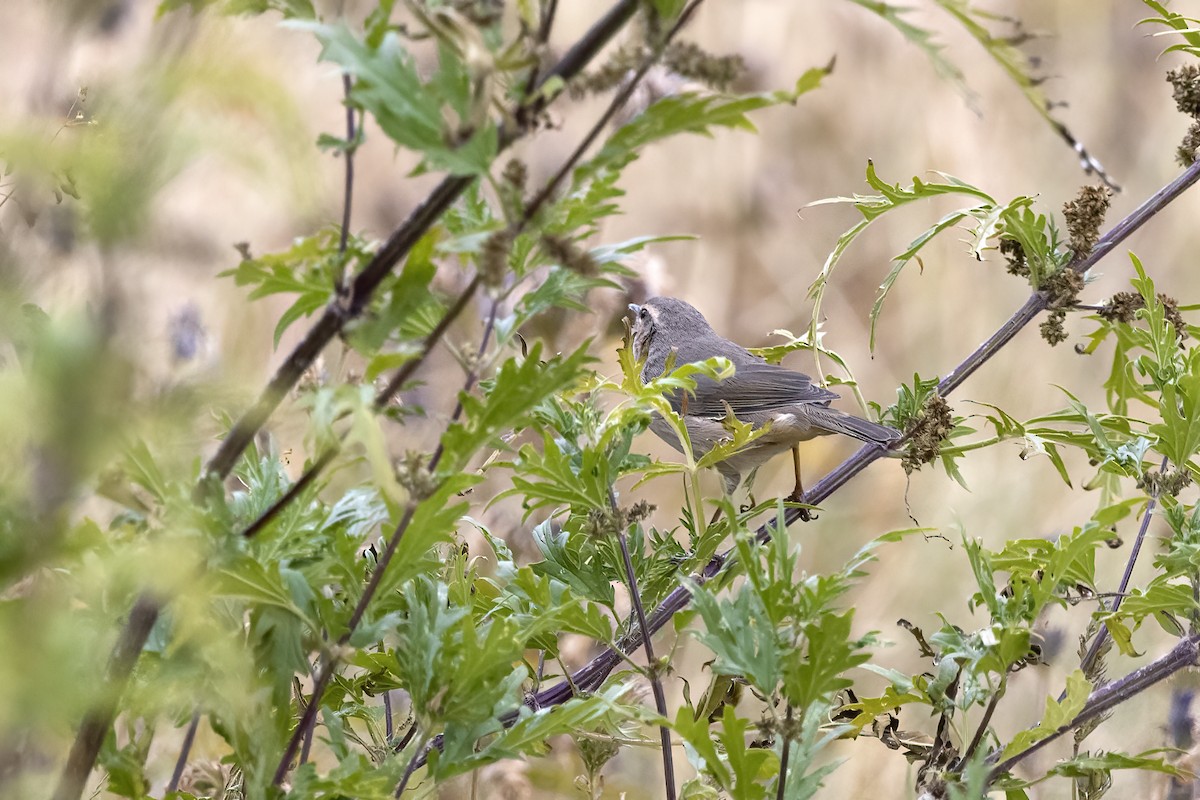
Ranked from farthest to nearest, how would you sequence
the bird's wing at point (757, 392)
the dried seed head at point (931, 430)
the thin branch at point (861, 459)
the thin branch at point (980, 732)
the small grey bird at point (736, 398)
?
the bird's wing at point (757, 392)
the small grey bird at point (736, 398)
the dried seed head at point (931, 430)
the thin branch at point (861, 459)
the thin branch at point (980, 732)

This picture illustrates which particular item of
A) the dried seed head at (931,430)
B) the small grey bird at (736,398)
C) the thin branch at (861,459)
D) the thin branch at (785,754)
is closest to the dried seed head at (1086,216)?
the thin branch at (861,459)

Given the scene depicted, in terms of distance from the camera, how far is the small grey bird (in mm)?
2938

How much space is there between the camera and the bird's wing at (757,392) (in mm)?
3146

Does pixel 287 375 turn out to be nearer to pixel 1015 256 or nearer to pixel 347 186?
pixel 347 186

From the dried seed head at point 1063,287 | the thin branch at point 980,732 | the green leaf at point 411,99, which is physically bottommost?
the thin branch at point 980,732

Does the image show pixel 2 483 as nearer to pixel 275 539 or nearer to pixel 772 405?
pixel 275 539

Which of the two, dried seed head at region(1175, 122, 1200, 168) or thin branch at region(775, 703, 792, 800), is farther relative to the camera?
dried seed head at region(1175, 122, 1200, 168)

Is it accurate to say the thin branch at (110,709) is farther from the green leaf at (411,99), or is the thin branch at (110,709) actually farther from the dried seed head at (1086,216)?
the dried seed head at (1086,216)

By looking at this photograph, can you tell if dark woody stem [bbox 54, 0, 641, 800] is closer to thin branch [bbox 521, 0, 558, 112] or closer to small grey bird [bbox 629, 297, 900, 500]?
thin branch [bbox 521, 0, 558, 112]

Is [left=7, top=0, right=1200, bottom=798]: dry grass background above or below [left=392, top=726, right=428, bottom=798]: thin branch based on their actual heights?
above

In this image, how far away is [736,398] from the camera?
11.0 feet

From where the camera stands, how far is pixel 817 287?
1719mm

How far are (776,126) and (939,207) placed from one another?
3.14 feet

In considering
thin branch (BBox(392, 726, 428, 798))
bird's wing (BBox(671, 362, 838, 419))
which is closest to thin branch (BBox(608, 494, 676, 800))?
thin branch (BBox(392, 726, 428, 798))
